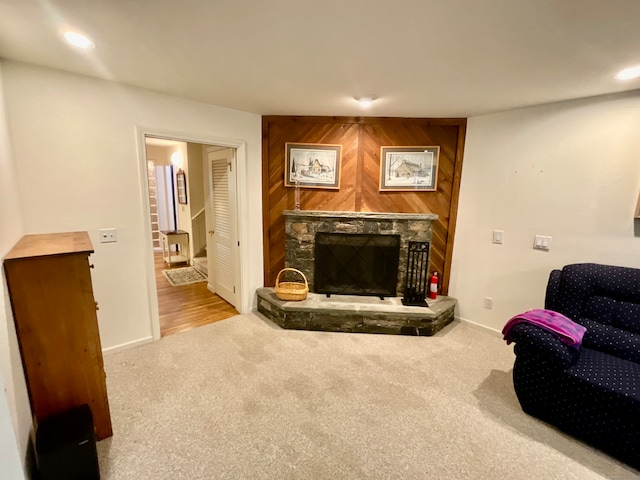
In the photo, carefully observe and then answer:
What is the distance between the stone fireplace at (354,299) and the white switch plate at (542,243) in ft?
3.16

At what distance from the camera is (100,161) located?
2350 millimetres

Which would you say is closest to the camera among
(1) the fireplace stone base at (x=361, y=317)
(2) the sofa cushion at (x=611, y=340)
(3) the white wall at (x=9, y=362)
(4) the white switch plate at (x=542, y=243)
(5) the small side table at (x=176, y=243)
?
(3) the white wall at (x=9, y=362)

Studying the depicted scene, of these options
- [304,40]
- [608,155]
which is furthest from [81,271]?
[608,155]

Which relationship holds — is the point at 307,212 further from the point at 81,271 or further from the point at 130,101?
the point at 81,271

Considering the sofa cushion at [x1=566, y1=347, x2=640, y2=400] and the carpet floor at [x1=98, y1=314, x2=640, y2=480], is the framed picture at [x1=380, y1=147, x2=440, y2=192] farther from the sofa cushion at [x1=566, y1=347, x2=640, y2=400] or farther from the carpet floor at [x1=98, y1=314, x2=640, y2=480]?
the sofa cushion at [x1=566, y1=347, x2=640, y2=400]

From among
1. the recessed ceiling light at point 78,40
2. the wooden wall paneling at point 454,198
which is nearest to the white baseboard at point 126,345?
the recessed ceiling light at point 78,40

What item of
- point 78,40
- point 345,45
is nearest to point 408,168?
point 345,45

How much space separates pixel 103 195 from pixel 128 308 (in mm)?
1041

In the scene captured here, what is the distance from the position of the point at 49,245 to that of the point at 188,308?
2099 millimetres

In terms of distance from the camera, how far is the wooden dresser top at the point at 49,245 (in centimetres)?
151

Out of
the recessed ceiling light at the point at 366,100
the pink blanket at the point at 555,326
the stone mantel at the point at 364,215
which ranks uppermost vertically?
the recessed ceiling light at the point at 366,100

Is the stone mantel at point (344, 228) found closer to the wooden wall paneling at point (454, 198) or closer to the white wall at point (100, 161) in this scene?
the wooden wall paneling at point (454, 198)

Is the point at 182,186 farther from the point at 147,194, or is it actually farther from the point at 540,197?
the point at 540,197

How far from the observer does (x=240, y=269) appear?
3457 millimetres
